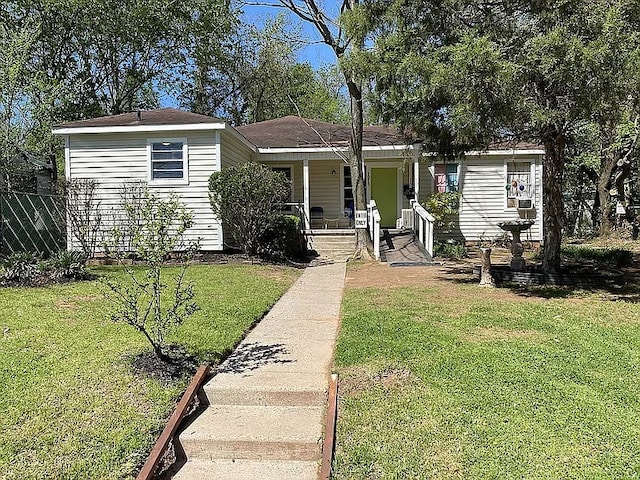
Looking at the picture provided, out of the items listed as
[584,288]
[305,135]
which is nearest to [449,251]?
[584,288]

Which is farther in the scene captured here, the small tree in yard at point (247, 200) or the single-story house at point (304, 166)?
the single-story house at point (304, 166)

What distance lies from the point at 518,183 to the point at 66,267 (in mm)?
13288

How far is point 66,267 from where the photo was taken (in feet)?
30.9

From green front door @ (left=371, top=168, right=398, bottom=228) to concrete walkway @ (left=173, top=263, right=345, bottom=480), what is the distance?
40.3 ft

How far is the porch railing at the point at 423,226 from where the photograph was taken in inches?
530

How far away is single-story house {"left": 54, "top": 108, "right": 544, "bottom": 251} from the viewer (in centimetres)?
1305

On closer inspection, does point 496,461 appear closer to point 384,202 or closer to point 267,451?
point 267,451

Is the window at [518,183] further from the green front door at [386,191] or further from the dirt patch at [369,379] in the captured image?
the dirt patch at [369,379]

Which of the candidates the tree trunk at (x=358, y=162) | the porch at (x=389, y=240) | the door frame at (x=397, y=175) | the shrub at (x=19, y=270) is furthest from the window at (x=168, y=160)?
the door frame at (x=397, y=175)

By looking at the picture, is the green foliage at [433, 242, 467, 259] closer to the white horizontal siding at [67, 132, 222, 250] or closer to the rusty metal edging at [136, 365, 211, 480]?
the white horizontal siding at [67, 132, 222, 250]

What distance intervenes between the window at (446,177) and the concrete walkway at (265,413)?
1141cm

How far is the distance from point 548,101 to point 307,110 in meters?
25.8

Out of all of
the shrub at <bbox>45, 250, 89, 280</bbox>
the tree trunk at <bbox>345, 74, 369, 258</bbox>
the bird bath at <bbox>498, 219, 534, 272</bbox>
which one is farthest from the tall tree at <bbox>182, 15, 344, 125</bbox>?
the shrub at <bbox>45, 250, 89, 280</bbox>

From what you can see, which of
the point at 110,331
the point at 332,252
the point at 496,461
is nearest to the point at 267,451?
the point at 496,461
